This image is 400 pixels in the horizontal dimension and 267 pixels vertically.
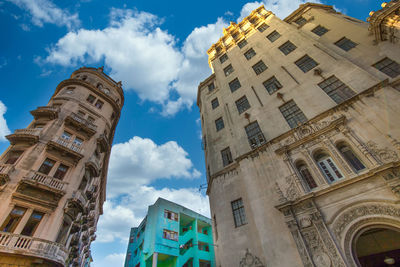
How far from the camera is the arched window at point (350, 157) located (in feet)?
38.0

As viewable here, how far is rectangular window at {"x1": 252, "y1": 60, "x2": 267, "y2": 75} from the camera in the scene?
22545 mm

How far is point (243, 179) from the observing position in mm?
15992

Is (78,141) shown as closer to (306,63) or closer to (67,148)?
(67,148)

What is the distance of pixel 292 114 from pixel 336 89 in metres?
3.85

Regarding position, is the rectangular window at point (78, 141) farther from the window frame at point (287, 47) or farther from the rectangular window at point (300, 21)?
the rectangular window at point (300, 21)

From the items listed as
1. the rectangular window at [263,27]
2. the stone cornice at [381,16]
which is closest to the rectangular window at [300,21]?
the rectangular window at [263,27]

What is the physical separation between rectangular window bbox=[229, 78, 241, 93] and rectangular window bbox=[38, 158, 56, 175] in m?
21.6

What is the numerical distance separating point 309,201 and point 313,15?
26.8m

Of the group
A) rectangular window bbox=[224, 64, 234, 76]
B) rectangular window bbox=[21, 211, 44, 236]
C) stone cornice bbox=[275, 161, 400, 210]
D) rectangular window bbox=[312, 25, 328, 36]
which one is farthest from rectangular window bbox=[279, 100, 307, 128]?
rectangular window bbox=[21, 211, 44, 236]

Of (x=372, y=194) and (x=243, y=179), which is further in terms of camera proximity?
(x=243, y=179)

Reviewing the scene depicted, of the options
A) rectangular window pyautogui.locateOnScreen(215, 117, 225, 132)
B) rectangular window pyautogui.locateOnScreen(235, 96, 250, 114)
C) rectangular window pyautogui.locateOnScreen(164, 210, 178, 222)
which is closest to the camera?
rectangular window pyautogui.locateOnScreen(235, 96, 250, 114)

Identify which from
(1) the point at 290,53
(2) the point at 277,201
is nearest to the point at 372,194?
(2) the point at 277,201

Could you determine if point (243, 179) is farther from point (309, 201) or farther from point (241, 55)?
point (241, 55)

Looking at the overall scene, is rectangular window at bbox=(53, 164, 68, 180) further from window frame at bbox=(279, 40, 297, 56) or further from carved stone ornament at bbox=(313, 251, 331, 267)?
window frame at bbox=(279, 40, 297, 56)
